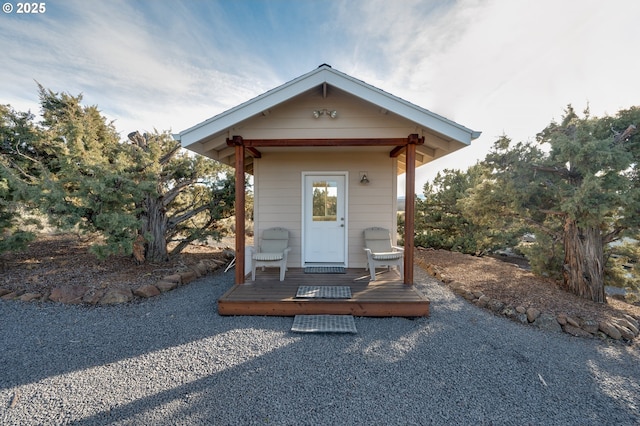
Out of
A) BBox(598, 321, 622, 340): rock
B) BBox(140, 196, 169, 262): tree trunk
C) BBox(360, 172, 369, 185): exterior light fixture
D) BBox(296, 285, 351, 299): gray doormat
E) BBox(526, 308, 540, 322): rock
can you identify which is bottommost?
BBox(598, 321, 622, 340): rock

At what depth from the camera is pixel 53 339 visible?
2.91 m

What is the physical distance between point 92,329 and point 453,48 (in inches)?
346

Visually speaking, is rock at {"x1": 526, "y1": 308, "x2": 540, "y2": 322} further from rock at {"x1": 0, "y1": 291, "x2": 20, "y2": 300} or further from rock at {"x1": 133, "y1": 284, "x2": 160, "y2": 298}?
rock at {"x1": 0, "y1": 291, "x2": 20, "y2": 300}

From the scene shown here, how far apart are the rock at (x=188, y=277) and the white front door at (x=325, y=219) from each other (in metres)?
2.36

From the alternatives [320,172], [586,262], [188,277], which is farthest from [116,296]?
[586,262]

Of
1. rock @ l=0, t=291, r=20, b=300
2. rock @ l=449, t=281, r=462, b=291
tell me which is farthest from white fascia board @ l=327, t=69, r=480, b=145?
rock @ l=0, t=291, r=20, b=300

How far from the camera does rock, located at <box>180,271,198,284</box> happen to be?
4.89m

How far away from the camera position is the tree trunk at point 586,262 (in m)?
4.14

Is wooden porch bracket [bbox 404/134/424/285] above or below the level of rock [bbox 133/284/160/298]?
above

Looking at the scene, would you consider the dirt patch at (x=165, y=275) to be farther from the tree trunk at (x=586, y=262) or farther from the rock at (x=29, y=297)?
the tree trunk at (x=586, y=262)

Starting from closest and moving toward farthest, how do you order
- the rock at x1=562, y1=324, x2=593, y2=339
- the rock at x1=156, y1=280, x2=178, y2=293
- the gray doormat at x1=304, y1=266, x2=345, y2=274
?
the rock at x1=562, y1=324, x2=593, y2=339
the rock at x1=156, y1=280, x2=178, y2=293
the gray doormat at x1=304, y1=266, x2=345, y2=274

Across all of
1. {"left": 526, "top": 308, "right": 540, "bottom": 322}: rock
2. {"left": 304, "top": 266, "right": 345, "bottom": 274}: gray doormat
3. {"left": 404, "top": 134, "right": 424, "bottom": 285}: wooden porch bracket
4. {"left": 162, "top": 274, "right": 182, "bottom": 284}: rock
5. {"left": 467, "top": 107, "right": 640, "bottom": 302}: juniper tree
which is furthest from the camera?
{"left": 304, "top": 266, "right": 345, "bottom": 274}: gray doormat

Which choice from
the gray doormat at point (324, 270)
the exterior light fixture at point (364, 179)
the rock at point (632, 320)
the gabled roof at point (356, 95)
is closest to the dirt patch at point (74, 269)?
the gray doormat at point (324, 270)

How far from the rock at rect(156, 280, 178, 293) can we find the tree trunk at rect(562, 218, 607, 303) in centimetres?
709
